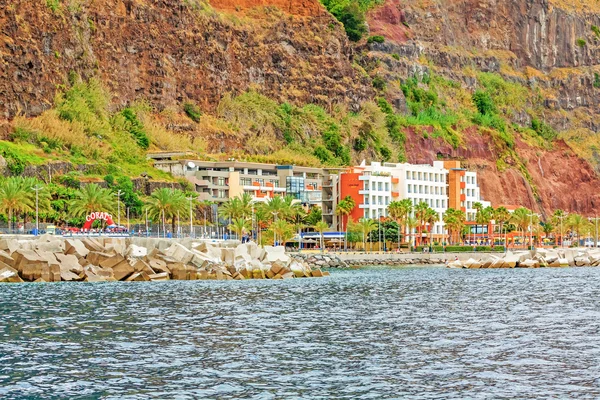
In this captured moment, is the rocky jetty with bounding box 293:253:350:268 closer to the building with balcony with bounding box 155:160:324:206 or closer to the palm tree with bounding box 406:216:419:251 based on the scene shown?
the building with balcony with bounding box 155:160:324:206

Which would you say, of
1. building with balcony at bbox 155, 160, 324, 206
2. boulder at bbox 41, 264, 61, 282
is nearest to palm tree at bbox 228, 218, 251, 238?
building with balcony at bbox 155, 160, 324, 206

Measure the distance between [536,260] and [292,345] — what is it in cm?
9503

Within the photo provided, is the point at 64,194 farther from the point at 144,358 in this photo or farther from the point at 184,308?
the point at 144,358

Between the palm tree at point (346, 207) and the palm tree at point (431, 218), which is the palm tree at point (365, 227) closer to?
the palm tree at point (346, 207)

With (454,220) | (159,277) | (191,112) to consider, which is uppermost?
(191,112)

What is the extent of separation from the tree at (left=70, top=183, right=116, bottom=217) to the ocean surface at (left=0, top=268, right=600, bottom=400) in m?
49.2

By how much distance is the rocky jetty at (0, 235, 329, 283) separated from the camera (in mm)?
80625

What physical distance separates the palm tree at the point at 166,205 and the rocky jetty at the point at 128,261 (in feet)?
89.8

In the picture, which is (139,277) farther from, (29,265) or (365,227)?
(365,227)

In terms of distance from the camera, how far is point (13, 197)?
110 metres

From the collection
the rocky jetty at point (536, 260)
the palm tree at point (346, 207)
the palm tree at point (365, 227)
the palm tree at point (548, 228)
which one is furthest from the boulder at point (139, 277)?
the palm tree at point (548, 228)

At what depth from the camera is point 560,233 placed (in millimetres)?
198750

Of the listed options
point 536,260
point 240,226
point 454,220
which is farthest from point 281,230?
point 454,220

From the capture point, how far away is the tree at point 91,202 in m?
122
